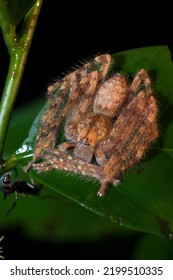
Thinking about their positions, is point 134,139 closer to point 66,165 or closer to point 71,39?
point 66,165

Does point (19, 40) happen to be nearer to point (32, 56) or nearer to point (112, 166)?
point (112, 166)

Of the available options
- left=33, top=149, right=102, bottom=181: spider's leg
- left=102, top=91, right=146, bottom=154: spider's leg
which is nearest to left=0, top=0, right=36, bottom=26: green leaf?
left=33, top=149, right=102, bottom=181: spider's leg

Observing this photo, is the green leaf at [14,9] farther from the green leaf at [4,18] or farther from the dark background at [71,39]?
the dark background at [71,39]

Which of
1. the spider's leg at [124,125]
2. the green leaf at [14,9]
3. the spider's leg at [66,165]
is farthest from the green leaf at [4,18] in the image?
the spider's leg at [124,125]

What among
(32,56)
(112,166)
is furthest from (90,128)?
(32,56)

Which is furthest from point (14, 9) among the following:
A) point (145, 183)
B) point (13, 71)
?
point (145, 183)
